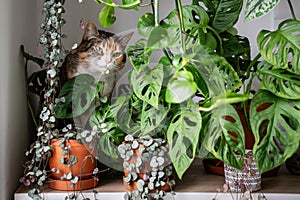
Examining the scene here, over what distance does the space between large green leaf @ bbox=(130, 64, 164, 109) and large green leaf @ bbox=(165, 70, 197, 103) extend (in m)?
0.18

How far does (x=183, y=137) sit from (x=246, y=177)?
23 cm

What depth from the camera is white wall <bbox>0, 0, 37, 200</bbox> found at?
1390 millimetres

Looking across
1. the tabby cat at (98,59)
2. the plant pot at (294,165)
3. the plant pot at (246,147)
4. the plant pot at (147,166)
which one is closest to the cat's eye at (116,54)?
the tabby cat at (98,59)

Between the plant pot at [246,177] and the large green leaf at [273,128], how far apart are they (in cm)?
11

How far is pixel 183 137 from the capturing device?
4.16ft

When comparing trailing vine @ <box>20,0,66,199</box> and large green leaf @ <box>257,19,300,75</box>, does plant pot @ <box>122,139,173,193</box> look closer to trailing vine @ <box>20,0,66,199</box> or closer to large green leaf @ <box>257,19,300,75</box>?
trailing vine @ <box>20,0,66,199</box>

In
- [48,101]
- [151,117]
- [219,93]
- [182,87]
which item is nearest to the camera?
[182,87]

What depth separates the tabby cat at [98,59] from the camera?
4.80 ft

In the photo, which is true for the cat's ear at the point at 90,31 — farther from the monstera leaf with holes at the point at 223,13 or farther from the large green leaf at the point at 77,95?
the monstera leaf with holes at the point at 223,13

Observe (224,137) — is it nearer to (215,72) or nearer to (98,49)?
(215,72)

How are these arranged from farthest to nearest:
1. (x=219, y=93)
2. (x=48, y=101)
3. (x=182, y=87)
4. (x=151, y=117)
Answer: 1. (x=48, y=101)
2. (x=151, y=117)
3. (x=219, y=93)
4. (x=182, y=87)

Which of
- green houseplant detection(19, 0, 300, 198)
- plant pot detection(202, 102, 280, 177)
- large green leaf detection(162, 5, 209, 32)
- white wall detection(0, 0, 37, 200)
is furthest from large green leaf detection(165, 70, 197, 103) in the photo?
white wall detection(0, 0, 37, 200)

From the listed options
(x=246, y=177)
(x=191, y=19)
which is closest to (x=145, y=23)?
(x=191, y=19)

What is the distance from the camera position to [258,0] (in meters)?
1.24
